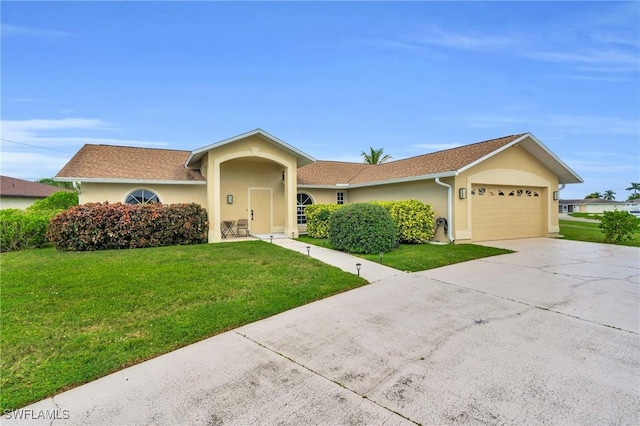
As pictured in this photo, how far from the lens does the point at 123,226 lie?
11188mm

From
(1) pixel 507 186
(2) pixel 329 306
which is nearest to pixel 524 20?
(1) pixel 507 186

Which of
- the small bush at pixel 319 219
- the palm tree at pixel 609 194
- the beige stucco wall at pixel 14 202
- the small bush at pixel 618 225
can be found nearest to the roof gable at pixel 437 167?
the small bush at pixel 319 219

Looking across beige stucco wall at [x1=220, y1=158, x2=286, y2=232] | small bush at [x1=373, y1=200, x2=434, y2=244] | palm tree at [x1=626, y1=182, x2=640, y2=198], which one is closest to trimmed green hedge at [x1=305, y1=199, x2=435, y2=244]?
small bush at [x1=373, y1=200, x2=434, y2=244]

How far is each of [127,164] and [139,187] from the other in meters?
1.62

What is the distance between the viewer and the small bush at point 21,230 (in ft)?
35.7

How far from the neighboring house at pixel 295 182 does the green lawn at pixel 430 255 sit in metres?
1.58

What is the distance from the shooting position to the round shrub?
10250 mm

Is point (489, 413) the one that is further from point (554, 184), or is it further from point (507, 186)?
point (554, 184)

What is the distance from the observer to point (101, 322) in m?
4.73

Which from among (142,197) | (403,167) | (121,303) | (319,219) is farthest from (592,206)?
(121,303)

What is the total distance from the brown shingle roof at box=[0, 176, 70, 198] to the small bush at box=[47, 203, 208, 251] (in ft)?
69.9

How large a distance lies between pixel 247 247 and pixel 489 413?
31.3 ft

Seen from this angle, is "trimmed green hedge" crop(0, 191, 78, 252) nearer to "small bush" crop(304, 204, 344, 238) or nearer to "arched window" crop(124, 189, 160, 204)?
"arched window" crop(124, 189, 160, 204)

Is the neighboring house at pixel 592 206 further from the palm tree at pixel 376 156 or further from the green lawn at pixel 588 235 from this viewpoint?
the green lawn at pixel 588 235
